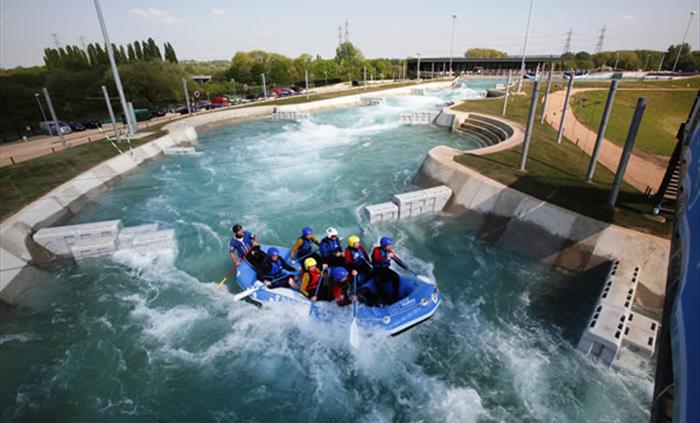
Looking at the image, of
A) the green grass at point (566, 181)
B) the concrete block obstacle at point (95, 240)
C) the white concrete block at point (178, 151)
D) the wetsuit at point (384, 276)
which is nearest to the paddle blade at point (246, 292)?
the wetsuit at point (384, 276)

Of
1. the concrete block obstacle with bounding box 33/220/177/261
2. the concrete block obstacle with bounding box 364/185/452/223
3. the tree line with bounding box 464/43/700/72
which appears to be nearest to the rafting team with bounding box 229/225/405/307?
the concrete block obstacle with bounding box 33/220/177/261

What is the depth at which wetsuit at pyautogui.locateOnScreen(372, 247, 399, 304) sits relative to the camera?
28.6ft

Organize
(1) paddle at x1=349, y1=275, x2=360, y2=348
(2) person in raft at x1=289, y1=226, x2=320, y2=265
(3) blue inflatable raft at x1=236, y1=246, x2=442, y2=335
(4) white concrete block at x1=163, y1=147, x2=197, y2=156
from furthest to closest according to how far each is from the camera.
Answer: (4) white concrete block at x1=163, y1=147, x2=197, y2=156 < (2) person in raft at x1=289, y1=226, x2=320, y2=265 < (3) blue inflatable raft at x1=236, y1=246, x2=442, y2=335 < (1) paddle at x1=349, y1=275, x2=360, y2=348

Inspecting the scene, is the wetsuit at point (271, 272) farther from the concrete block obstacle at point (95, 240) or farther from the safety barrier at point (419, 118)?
the safety barrier at point (419, 118)

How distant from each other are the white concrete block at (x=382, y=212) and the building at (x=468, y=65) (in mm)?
82311

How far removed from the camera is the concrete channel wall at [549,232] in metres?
8.95

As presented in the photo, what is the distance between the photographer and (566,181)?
43.2ft

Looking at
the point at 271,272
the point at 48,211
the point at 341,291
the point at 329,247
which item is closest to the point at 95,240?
the point at 48,211

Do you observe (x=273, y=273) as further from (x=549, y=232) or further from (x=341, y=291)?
(x=549, y=232)

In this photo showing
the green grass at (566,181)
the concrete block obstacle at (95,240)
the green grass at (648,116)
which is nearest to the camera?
the green grass at (566,181)

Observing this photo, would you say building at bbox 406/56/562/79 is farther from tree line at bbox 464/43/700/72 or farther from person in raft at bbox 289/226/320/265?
person in raft at bbox 289/226/320/265

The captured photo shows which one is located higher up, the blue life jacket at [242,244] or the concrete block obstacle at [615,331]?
the blue life jacket at [242,244]

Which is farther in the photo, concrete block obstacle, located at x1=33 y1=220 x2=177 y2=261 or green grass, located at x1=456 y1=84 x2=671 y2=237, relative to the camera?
→ concrete block obstacle, located at x1=33 y1=220 x2=177 y2=261

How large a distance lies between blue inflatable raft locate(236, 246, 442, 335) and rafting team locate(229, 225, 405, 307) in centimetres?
20
